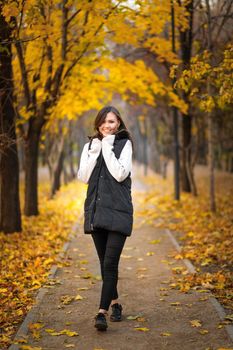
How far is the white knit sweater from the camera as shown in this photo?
5342 mm

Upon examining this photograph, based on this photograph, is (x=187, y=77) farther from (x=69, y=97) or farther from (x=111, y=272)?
(x=69, y=97)

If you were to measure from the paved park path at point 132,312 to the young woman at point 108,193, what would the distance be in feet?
1.13

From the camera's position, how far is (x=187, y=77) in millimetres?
8211

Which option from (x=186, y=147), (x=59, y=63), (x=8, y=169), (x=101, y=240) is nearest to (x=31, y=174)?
(x=59, y=63)

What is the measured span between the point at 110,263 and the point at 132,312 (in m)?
1.13

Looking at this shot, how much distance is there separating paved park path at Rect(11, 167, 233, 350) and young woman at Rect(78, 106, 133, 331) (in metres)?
0.35

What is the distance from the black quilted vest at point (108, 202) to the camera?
5.38 m

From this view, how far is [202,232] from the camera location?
38.9ft

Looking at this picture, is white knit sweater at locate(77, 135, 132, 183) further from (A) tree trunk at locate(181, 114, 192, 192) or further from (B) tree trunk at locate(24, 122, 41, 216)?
(A) tree trunk at locate(181, 114, 192, 192)

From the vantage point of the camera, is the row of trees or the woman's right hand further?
the row of trees

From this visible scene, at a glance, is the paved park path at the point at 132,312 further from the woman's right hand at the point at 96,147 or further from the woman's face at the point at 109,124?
the woman's face at the point at 109,124

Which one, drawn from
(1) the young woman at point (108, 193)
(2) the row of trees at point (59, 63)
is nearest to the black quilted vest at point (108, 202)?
(1) the young woman at point (108, 193)

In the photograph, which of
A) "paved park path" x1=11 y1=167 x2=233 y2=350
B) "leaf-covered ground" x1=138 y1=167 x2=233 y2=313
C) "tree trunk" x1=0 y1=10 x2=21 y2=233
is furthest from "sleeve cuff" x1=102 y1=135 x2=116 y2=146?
"tree trunk" x1=0 y1=10 x2=21 y2=233

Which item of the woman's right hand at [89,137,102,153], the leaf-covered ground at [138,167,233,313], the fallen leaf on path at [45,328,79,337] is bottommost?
the leaf-covered ground at [138,167,233,313]
